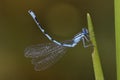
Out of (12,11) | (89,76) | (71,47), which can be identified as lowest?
(89,76)

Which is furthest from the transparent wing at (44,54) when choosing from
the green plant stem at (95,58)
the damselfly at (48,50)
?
the green plant stem at (95,58)

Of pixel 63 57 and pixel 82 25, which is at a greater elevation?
pixel 82 25

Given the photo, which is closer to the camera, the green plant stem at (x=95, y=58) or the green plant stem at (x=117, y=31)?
the green plant stem at (x=95, y=58)

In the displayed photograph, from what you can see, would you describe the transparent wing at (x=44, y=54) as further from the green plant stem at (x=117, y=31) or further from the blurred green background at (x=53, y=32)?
the green plant stem at (x=117, y=31)

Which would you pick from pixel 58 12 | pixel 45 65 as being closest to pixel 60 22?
pixel 58 12

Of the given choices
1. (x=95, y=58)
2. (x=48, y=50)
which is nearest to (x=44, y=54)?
(x=48, y=50)

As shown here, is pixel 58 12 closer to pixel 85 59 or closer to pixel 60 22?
pixel 60 22

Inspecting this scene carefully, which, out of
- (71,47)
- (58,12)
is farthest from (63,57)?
(58,12)
